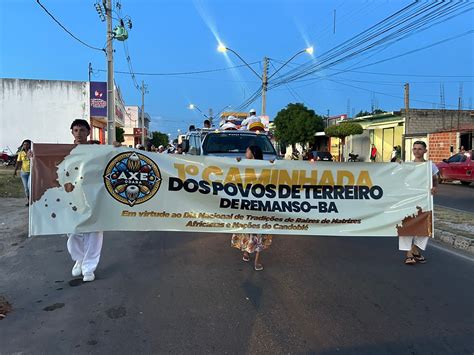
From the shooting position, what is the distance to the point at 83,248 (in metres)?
5.36

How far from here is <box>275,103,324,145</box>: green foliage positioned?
39.5 metres

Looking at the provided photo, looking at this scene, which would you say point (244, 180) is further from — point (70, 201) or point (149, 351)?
point (149, 351)

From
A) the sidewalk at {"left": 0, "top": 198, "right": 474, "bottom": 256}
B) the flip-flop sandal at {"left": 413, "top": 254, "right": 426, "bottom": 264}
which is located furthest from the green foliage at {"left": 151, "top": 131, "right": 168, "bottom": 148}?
the flip-flop sandal at {"left": 413, "top": 254, "right": 426, "bottom": 264}

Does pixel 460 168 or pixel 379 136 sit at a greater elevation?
pixel 379 136

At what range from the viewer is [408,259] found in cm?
610

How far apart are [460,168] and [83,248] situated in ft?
60.0

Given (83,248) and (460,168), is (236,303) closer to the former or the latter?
(83,248)

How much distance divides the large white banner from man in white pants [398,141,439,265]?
182mm

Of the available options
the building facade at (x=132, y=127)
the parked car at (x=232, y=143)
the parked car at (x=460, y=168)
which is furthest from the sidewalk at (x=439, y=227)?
the building facade at (x=132, y=127)

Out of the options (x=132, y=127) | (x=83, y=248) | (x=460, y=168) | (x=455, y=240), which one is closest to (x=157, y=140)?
(x=132, y=127)

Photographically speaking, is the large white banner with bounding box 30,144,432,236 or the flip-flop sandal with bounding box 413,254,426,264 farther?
the flip-flop sandal with bounding box 413,254,426,264

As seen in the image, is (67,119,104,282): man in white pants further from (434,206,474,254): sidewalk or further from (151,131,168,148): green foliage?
(151,131,168,148): green foliage

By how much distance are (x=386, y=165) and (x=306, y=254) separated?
183 centimetres

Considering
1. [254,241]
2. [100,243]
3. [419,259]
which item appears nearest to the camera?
[100,243]
